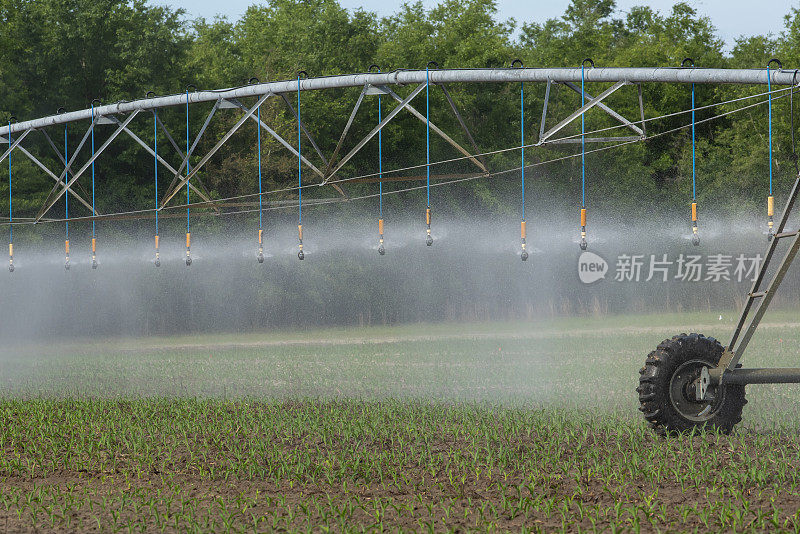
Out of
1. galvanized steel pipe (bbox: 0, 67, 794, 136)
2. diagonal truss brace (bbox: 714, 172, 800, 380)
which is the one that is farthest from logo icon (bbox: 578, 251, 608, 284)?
diagonal truss brace (bbox: 714, 172, 800, 380)

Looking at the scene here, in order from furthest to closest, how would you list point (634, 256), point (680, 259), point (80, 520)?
point (634, 256) → point (680, 259) → point (80, 520)

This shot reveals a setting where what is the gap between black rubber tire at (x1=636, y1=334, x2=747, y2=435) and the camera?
9.80m

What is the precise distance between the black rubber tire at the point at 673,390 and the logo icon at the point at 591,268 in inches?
937

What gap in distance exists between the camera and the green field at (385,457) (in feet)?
24.0

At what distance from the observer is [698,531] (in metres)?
6.63

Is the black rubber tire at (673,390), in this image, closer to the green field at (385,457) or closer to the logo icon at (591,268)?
the green field at (385,457)

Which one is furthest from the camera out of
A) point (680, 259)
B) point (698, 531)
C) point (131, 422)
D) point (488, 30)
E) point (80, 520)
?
point (488, 30)

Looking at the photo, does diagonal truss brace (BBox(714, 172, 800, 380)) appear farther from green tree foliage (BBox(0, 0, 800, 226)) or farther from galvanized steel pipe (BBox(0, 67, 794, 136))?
green tree foliage (BBox(0, 0, 800, 226))

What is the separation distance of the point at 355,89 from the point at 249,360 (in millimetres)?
18504

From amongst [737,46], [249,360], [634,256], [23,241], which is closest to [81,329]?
[23,241]

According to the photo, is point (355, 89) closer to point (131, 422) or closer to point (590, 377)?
point (590, 377)

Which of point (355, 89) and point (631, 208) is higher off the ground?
point (355, 89)

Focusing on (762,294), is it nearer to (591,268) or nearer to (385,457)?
(385,457)

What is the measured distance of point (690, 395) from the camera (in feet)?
32.8
